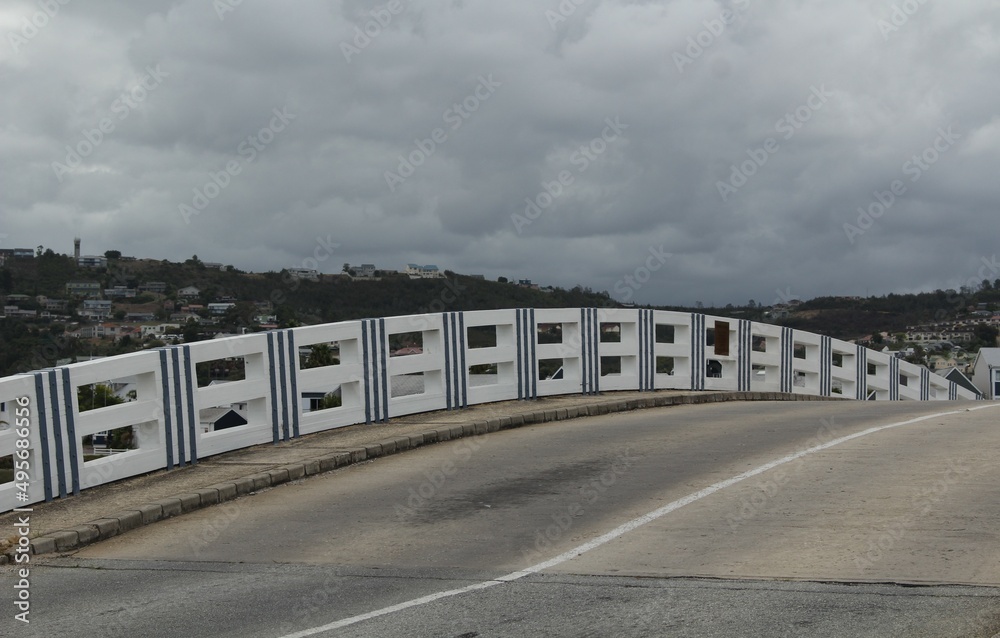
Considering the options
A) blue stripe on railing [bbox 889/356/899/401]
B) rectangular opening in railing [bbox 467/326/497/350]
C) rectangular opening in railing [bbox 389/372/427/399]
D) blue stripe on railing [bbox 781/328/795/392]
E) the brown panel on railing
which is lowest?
rectangular opening in railing [bbox 389/372/427/399]

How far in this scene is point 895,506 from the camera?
9039 millimetres

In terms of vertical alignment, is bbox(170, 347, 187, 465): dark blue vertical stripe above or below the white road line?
above

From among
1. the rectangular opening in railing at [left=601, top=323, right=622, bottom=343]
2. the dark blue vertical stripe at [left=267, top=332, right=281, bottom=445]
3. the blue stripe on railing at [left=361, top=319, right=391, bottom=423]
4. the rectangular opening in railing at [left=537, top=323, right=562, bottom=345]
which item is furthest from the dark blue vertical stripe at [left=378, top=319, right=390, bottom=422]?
the rectangular opening in railing at [left=601, top=323, right=622, bottom=343]

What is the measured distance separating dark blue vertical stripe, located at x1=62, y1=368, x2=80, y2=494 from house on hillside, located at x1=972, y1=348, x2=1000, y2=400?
170 feet

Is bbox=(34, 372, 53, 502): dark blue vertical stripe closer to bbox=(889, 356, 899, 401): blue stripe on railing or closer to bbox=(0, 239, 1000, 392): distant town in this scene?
bbox=(0, 239, 1000, 392): distant town

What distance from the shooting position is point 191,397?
11.7 meters

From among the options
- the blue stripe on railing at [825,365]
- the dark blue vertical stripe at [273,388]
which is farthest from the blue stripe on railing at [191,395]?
the blue stripe on railing at [825,365]

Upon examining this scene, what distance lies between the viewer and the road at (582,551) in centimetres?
625

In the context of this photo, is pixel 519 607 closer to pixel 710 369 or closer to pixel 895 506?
pixel 895 506

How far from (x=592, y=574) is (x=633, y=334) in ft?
41.1

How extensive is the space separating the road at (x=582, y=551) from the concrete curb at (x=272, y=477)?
0.17 meters

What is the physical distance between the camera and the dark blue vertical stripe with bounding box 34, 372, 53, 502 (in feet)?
32.3

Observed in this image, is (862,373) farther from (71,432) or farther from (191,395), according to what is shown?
(71,432)

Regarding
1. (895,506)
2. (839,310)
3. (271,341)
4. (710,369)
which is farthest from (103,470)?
(839,310)
